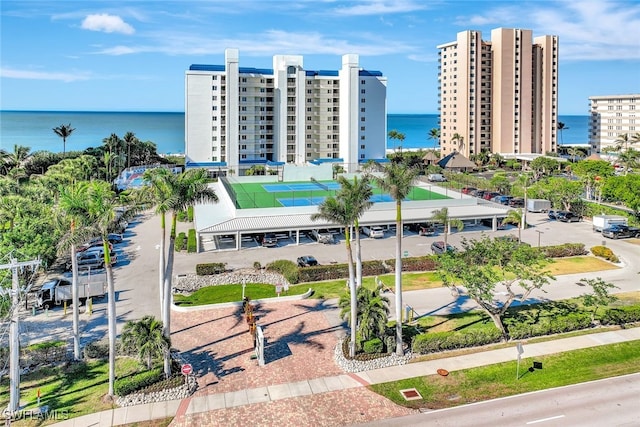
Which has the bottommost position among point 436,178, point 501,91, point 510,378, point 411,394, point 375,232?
point 411,394

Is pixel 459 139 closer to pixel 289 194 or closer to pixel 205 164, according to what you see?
pixel 205 164

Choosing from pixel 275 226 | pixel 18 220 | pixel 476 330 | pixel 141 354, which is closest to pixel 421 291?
pixel 476 330

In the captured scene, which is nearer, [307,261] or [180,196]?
[180,196]

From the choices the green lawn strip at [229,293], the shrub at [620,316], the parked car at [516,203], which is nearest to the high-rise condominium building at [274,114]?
the parked car at [516,203]

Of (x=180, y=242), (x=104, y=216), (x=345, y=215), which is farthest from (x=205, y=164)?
(x=104, y=216)

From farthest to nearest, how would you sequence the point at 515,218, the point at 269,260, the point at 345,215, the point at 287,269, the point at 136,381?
the point at 515,218
the point at 269,260
the point at 287,269
the point at 345,215
the point at 136,381

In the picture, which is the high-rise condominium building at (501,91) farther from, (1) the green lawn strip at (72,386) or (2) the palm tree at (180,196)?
(1) the green lawn strip at (72,386)

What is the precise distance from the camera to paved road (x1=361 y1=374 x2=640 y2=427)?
2070 centimetres

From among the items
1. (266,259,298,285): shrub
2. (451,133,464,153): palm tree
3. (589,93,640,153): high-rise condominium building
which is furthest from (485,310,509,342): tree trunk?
(589,93,640,153): high-rise condominium building

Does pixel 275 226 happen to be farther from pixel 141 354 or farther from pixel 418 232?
pixel 141 354

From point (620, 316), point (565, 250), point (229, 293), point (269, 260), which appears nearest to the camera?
point (620, 316)

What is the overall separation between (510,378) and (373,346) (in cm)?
654

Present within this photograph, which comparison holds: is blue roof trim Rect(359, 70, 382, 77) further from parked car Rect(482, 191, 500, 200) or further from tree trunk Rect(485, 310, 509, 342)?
tree trunk Rect(485, 310, 509, 342)

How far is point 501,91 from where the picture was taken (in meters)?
113
